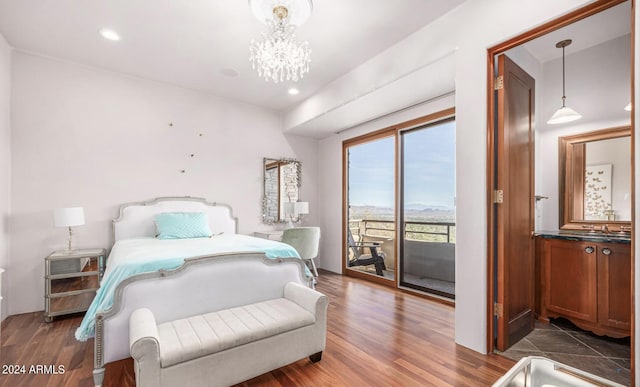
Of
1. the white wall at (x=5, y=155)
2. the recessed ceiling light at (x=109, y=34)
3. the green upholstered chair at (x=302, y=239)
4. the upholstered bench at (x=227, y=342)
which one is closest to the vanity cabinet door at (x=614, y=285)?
the upholstered bench at (x=227, y=342)

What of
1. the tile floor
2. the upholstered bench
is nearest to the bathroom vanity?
the tile floor

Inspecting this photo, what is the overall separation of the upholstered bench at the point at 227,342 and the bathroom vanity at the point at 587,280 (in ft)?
7.61

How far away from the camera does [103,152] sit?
11.6 ft

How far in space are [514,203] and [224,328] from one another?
246 cm

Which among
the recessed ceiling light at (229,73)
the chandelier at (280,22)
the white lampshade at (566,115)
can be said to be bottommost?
the white lampshade at (566,115)

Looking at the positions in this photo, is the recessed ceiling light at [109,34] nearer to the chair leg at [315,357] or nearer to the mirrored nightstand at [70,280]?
the mirrored nightstand at [70,280]

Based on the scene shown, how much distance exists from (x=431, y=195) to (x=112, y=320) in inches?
154

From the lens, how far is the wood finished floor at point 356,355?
1937 millimetres

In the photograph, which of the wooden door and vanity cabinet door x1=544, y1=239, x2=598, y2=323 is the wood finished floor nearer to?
the wooden door

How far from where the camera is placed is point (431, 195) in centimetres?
424

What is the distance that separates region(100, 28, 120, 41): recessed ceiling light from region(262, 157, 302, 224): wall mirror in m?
2.46

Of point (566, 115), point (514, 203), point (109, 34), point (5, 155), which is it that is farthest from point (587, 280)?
point (5, 155)

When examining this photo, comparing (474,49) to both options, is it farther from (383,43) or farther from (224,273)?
(224,273)

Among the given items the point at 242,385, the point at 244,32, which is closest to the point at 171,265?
the point at 242,385
